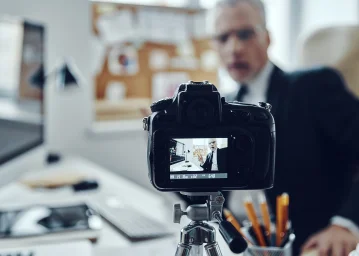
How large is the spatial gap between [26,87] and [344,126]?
988 millimetres

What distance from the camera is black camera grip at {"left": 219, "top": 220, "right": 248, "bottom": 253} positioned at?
373 millimetres

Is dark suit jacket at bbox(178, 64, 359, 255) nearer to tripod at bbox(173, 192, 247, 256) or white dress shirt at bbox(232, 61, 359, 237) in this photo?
white dress shirt at bbox(232, 61, 359, 237)

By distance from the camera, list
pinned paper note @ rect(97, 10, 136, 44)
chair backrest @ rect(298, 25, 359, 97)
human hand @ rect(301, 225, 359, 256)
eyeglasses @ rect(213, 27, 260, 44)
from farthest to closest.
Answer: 1. pinned paper note @ rect(97, 10, 136, 44)
2. chair backrest @ rect(298, 25, 359, 97)
3. eyeglasses @ rect(213, 27, 260, 44)
4. human hand @ rect(301, 225, 359, 256)

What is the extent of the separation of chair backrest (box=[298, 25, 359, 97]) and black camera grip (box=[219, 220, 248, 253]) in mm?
1222

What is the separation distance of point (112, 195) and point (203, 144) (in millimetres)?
813

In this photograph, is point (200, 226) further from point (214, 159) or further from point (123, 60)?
point (123, 60)

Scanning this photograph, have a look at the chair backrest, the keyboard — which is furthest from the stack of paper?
the chair backrest

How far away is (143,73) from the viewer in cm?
217

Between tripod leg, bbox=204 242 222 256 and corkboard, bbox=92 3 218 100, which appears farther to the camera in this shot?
corkboard, bbox=92 3 218 100

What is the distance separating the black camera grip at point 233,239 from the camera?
0.37 meters

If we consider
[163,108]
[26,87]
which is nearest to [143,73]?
[26,87]

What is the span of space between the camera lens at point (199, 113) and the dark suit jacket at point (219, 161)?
0.03 meters

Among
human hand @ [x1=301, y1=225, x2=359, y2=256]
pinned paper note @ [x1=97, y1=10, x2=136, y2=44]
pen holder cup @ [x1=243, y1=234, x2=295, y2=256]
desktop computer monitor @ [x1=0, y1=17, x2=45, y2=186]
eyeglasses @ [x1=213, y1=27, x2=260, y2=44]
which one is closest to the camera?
pen holder cup @ [x1=243, y1=234, x2=295, y2=256]

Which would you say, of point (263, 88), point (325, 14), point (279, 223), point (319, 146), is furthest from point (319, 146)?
point (325, 14)
